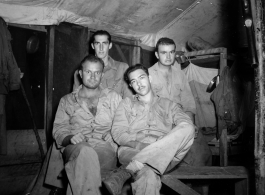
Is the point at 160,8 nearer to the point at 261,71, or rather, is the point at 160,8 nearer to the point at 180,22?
the point at 180,22

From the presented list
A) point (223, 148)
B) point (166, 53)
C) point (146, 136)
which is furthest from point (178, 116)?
point (223, 148)

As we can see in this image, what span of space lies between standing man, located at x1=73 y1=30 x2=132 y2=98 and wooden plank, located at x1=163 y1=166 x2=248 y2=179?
155 cm

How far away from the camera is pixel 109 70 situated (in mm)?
3750

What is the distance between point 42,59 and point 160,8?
302 centimetres

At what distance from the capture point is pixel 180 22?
587cm

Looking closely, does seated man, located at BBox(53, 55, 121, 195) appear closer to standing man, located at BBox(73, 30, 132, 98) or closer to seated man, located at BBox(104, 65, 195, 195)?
seated man, located at BBox(104, 65, 195, 195)

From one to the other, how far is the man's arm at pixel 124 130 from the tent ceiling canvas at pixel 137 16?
2.58 m

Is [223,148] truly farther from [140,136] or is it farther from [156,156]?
[156,156]

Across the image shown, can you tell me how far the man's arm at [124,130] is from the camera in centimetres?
251

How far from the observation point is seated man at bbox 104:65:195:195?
1.98m

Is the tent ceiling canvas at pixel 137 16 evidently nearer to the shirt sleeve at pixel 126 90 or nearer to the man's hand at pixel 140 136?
the shirt sleeve at pixel 126 90

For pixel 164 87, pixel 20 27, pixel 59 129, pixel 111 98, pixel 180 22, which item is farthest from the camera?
pixel 180 22

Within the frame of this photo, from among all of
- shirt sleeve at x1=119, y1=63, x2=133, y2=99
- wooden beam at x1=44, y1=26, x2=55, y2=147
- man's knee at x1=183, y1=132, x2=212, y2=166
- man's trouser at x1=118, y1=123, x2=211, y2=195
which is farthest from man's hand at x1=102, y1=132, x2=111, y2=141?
wooden beam at x1=44, y1=26, x2=55, y2=147

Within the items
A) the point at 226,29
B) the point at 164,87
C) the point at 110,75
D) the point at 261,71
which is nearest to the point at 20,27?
the point at 110,75
